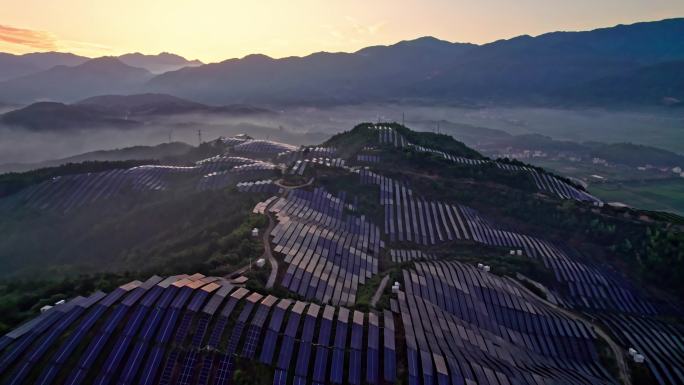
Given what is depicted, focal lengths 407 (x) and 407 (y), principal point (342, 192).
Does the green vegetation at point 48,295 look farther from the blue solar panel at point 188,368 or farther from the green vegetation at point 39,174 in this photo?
the green vegetation at point 39,174

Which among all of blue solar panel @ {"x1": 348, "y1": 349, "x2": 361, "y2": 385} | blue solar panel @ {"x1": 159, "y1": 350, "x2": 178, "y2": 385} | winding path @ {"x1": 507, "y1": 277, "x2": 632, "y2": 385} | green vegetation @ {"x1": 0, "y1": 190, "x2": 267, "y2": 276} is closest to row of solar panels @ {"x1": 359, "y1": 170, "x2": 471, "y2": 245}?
winding path @ {"x1": 507, "y1": 277, "x2": 632, "y2": 385}

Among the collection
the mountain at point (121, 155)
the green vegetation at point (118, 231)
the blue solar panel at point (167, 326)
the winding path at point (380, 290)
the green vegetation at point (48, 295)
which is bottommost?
the mountain at point (121, 155)

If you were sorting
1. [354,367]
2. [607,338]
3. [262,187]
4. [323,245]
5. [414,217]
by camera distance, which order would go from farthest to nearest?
1. [414,217]
2. [262,187]
3. [323,245]
4. [607,338]
5. [354,367]

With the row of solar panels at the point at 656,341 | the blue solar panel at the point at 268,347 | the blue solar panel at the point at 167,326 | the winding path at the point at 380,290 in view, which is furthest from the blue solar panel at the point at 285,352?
the row of solar panels at the point at 656,341

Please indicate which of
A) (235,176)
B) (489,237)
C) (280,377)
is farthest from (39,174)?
(489,237)

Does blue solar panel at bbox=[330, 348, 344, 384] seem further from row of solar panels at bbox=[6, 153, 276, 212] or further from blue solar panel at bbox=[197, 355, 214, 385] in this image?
row of solar panels at bbox=[6, 153, 276, 212]

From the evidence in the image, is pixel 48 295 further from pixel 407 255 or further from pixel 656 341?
pixel 656 341

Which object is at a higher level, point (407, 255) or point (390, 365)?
point (390, 365)
